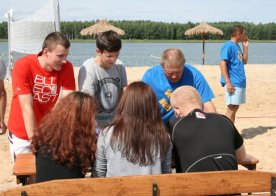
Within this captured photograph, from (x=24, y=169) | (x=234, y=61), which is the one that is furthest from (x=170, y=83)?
(x=234, y=61)

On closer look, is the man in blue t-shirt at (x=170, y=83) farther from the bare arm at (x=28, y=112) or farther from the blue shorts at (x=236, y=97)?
the blue shorts at (x=236, y=97)

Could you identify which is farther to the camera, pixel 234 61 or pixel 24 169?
pixel 234 61

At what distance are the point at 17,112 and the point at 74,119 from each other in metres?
1.21

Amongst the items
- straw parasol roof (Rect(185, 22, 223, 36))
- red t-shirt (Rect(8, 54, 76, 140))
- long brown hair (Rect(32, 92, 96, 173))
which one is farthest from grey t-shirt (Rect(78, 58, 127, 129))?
straw parasol roof (Rect(185, 22, 223, 36))

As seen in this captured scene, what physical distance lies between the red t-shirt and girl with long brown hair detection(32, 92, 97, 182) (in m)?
0.86

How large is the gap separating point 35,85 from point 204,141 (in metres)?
1.53

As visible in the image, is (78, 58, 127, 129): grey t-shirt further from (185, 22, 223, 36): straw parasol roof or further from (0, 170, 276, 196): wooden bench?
(185, 22, 223, 36): straw parasol roof

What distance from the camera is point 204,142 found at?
291 cm

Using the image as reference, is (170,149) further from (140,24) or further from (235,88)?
(140,24)

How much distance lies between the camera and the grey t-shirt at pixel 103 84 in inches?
158

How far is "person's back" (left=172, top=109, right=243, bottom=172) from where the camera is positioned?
2916mm

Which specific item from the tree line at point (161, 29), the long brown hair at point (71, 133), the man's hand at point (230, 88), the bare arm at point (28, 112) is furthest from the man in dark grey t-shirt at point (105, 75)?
the tree line at point (161, 29)

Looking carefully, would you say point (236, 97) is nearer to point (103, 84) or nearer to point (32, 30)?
point (103, 84)

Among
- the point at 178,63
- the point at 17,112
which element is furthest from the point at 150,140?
the point at 17,112
